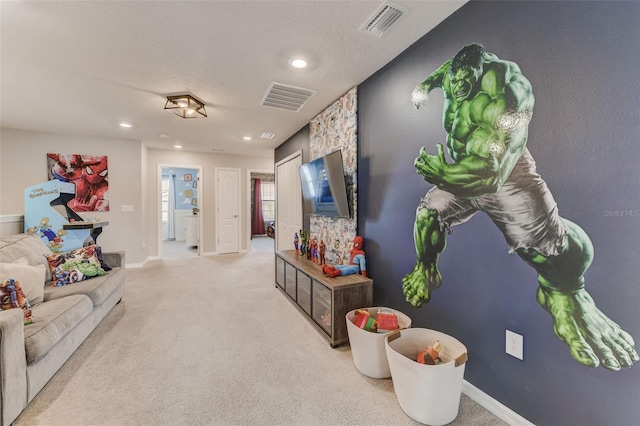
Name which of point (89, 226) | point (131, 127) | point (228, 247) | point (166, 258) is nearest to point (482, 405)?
point (89, 226)

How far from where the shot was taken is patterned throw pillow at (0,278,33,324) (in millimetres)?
1614

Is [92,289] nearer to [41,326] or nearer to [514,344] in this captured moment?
[41,326]

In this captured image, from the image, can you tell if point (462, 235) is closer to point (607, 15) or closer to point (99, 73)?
point (607, 15)

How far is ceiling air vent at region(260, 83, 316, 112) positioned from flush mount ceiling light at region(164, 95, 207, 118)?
2.39ft

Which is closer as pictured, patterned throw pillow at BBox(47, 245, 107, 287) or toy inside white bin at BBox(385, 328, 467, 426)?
toy inside white bin at BBox(385, 328, 467, 426)

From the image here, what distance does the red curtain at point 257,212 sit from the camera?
9.06m

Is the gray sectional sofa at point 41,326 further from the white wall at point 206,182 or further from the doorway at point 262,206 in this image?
the doorway at point 262,206

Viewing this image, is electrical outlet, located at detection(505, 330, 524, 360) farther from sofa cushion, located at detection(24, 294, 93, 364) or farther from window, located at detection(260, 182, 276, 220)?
window, located at detection(260, 182, 276, 220)

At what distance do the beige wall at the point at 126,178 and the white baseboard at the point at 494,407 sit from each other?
4.95m

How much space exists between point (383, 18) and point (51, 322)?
2933 mm

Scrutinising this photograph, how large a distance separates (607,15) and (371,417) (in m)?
2.20

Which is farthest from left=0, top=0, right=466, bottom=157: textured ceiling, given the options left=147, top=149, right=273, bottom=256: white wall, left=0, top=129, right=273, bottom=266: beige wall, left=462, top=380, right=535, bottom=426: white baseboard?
left=462, top=380, right=535, bottom=426: white baseboard

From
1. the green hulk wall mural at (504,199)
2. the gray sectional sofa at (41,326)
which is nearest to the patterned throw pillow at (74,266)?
the gray sectional sofa at (41,326)

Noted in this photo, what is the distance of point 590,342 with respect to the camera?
1.14m
